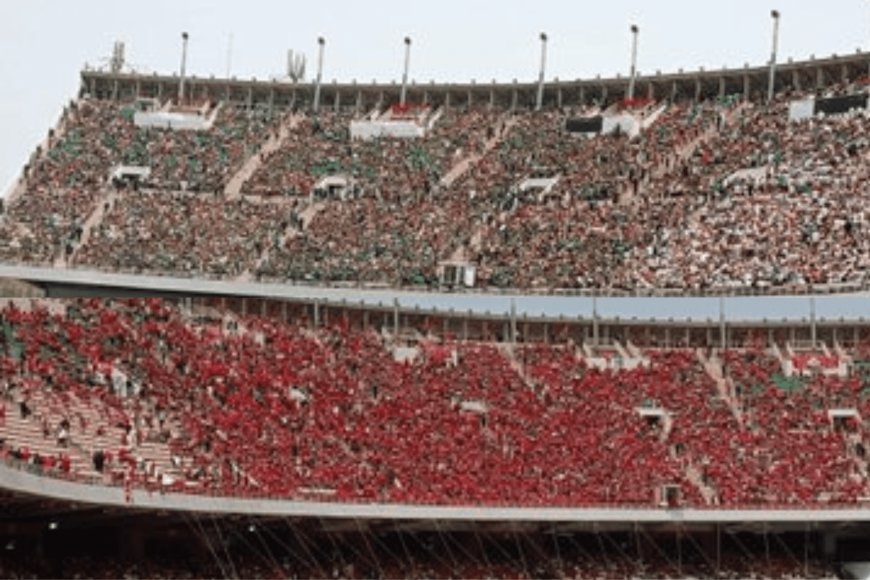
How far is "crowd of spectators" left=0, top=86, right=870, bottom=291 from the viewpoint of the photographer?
238 ft

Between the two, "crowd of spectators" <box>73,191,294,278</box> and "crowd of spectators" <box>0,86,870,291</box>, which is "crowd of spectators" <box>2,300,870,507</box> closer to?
"crowd of spectators" <box>0,86,870,291</box>

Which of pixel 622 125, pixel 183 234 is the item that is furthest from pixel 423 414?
pixel 622 125

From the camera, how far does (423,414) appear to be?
5962 cm

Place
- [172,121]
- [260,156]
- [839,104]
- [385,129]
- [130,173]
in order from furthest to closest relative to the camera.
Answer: [172,121] → [385,129] → [260,156] → [130,173] → [839,104]

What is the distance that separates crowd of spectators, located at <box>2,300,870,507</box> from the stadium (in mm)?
141

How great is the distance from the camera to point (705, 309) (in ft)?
223

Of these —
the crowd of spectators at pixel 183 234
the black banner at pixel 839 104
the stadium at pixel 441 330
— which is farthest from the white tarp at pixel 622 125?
the crowd of spectators at pixel 183 234

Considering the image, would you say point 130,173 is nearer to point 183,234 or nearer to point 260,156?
point 260,156

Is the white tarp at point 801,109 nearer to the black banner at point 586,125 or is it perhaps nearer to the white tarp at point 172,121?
the black banner at point 586,125

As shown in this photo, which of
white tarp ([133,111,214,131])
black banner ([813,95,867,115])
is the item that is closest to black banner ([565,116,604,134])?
black banner ([813,95,867,115])

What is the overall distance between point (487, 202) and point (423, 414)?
23.4 metres

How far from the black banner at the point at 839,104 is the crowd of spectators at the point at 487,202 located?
0.40 metres

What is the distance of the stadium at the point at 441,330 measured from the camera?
4912 cm

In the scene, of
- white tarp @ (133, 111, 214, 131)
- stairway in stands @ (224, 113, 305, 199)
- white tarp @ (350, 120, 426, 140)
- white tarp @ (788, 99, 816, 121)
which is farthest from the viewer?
white tarp @ (133, 111, 214, 131)
